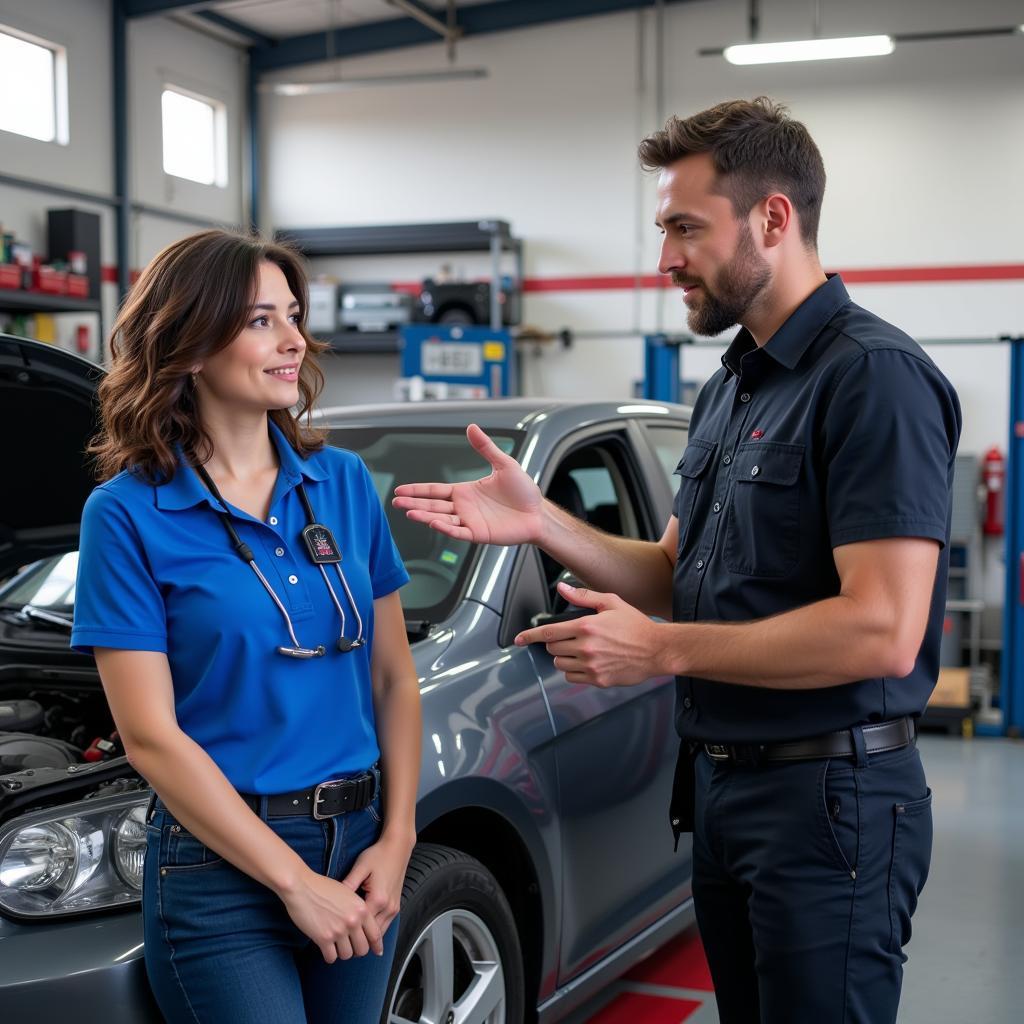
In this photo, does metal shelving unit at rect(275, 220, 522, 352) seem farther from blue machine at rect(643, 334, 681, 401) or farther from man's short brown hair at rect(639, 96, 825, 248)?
man's short brown hair at rect(639, 96, 825, 248)

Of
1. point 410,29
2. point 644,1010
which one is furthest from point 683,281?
point 410,29

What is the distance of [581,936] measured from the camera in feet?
8.42

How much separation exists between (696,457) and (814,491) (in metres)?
0.32

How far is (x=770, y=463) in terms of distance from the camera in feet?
5.57

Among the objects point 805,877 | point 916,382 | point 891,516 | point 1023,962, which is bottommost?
point 1023,962

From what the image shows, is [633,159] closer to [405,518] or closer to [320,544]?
[405,518]

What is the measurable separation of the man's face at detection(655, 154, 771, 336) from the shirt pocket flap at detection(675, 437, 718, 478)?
21cm

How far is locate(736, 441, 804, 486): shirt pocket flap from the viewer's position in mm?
1660

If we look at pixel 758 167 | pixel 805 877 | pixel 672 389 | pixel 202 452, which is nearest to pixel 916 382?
pixel 758 167

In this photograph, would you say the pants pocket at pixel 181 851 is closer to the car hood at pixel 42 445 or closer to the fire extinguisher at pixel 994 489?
the car hood at pixel 42 445

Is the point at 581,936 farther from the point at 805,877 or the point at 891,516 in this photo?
the point at 891,516

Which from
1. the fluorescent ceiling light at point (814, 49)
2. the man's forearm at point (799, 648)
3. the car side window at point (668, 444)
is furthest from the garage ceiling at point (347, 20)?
the man's forearm at point (799, 648)

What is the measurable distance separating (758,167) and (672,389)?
17.6 ft

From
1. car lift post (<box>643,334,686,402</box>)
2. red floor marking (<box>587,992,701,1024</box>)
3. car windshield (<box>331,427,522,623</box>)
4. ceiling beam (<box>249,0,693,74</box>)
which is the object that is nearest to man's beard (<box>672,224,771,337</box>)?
car windshield (<box>331,427,522,623</box>)
